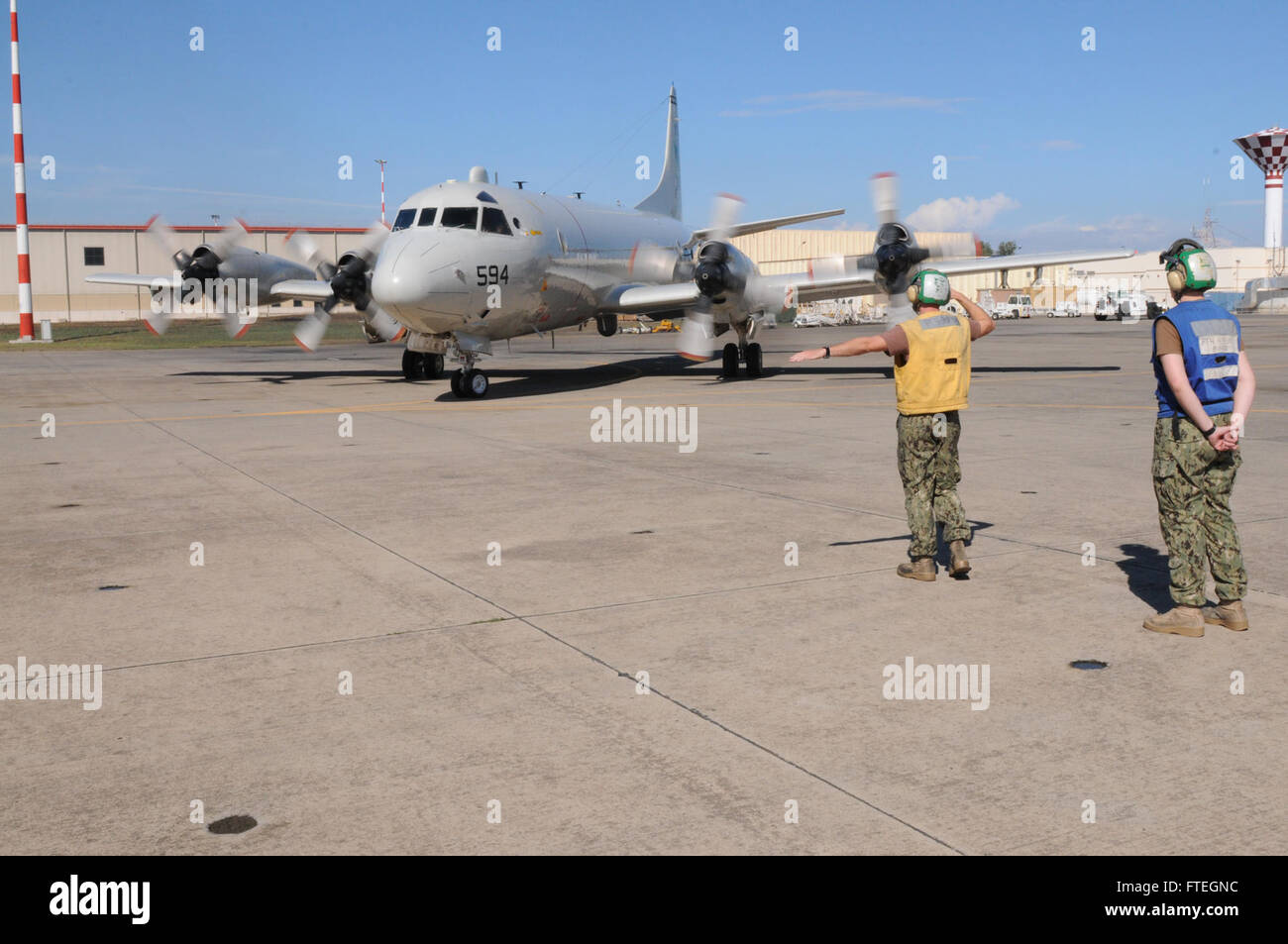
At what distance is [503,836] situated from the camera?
3898 millimetres

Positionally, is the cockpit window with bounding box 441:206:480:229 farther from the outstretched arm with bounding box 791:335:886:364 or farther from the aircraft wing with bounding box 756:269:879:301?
the outstretched arm with bounding box 791:335:886:364

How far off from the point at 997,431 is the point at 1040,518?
6222 millimetres

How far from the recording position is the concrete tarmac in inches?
160

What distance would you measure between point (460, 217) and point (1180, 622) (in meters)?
16.8

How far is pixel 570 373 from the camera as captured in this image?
93.2ft

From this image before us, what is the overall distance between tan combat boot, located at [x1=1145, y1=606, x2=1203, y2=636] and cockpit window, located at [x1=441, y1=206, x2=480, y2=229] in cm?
1646

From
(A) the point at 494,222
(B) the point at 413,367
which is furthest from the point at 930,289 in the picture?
(B) the point at 413,367

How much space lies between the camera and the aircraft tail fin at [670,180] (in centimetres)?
3612

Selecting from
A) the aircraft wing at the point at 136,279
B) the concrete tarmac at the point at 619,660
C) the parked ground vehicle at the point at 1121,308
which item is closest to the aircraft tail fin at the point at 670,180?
the aircraft wing at the point at 136,279

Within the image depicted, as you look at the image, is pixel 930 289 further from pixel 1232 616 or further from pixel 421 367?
pixel 421 367

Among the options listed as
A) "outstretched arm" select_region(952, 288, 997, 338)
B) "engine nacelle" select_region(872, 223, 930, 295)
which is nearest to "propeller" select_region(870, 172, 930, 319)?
"engine nacelle" select_region(872, 223, 930, 295)

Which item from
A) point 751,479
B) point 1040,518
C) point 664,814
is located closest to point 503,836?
point 664,814
